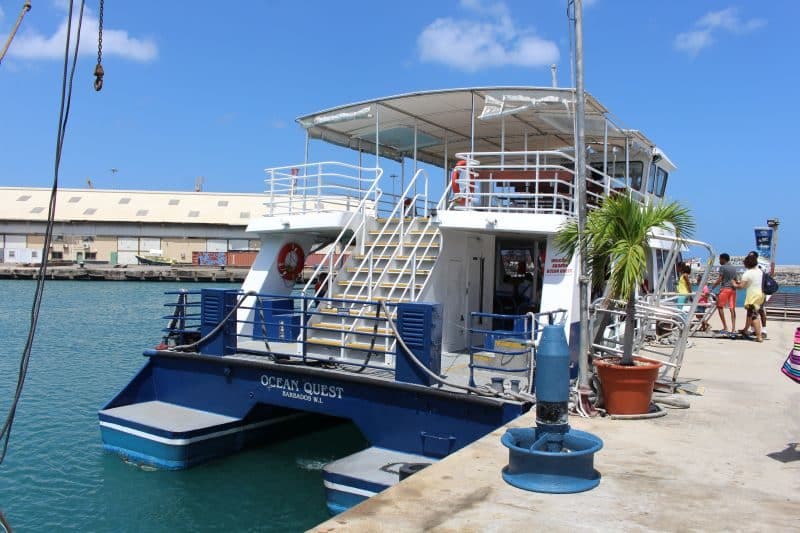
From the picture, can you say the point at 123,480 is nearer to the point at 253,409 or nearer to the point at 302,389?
the point at 253,409

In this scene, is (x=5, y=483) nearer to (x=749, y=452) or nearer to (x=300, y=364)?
(x=300, y=364)

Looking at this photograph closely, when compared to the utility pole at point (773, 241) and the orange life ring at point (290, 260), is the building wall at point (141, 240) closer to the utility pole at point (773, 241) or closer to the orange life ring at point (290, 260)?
the utility pole at point (773, 241)

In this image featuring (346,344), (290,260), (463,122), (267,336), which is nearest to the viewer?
(346,344)

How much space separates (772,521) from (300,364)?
612 cm

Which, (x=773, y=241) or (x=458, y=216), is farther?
(x=773, y=241)

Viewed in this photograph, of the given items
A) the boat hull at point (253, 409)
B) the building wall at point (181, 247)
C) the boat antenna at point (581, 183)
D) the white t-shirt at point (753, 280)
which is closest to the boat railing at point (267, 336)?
the boat hull at point (253, 409)

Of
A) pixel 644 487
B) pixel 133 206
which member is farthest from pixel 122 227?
pixel 644 487

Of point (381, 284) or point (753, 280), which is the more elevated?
point (753, 280)

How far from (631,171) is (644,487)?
1088cm

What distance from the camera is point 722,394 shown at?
9.20 meters

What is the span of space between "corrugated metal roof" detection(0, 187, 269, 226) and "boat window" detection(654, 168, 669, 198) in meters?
52.9

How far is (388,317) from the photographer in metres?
8.04

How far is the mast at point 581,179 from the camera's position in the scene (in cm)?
759

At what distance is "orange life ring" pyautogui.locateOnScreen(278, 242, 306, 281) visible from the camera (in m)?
12.6
